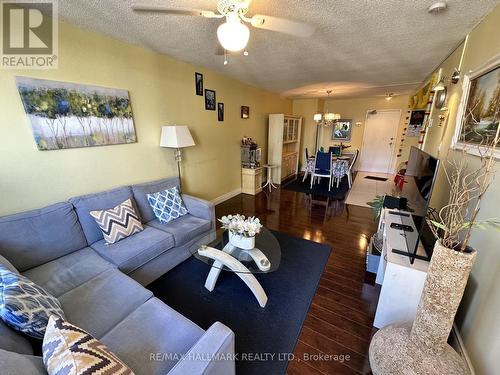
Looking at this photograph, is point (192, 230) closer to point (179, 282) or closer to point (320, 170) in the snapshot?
point (179, 282)

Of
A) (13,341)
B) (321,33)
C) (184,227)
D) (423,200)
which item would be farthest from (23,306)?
(321,33)

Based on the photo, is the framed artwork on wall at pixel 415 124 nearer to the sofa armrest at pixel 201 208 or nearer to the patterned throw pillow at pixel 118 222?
the sofa armrest at pixel 201 208

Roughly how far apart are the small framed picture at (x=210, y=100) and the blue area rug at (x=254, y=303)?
7.89 feet

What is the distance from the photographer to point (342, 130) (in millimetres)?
7059

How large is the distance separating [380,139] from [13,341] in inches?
311

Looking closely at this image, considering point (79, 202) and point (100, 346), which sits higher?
point (79, 202)

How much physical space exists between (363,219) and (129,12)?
3780mm

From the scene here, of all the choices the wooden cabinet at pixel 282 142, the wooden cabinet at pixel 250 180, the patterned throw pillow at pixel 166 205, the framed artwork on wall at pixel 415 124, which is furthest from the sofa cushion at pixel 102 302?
the framed artwork on wall at pixel 415 124

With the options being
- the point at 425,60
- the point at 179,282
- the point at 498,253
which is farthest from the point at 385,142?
the point at 179,282

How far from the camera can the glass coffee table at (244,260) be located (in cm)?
167

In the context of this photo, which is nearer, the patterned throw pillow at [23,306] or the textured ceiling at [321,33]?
the patterned throw pillow at [23,306]

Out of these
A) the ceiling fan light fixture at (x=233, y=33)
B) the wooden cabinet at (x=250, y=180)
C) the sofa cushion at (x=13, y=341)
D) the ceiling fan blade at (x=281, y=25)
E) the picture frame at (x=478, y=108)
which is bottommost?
the wooden cabinet at (x=250, y=180)

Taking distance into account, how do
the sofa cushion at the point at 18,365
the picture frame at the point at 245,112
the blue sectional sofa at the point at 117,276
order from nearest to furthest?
the sofa cushion at the point at 18,365 < the blue sectional sofa at the point at 117,276 < the picture frame at the point at 245,112

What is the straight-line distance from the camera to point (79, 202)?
1.93 metres
